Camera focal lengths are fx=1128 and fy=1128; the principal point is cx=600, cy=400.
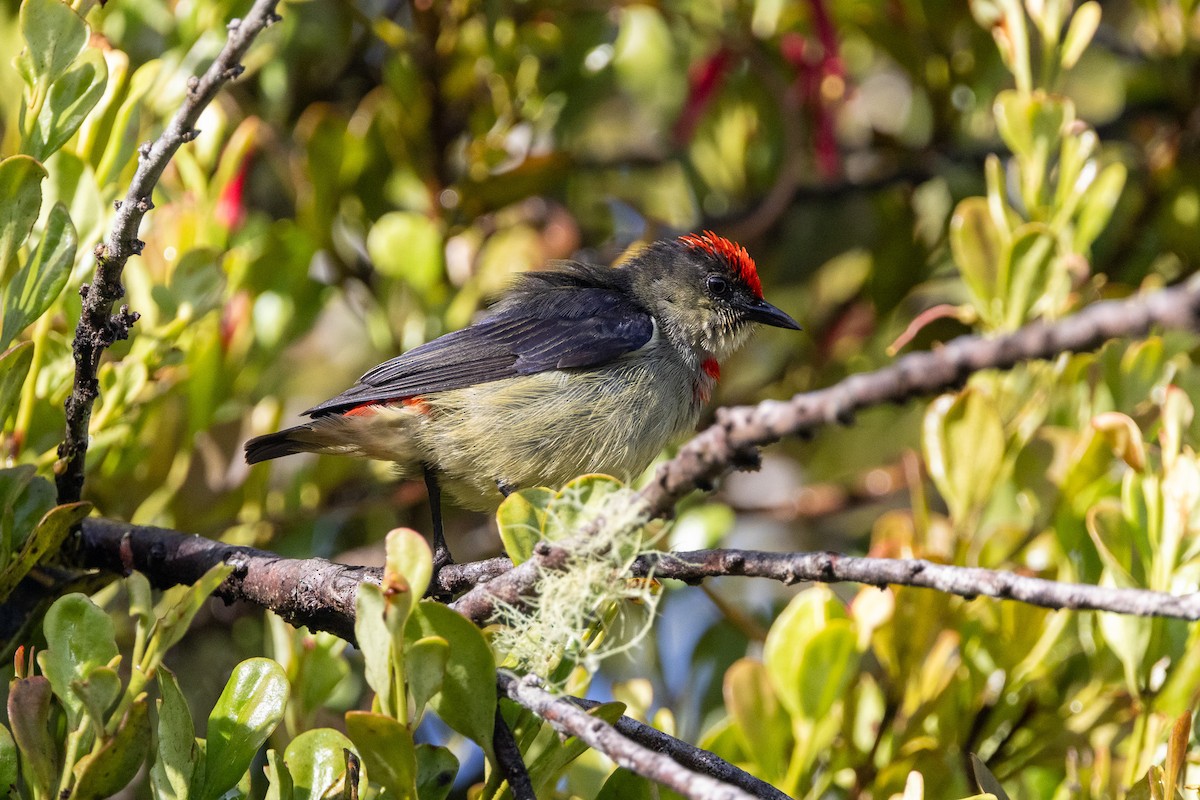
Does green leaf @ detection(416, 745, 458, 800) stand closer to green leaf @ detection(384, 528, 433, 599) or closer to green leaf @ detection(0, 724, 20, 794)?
green leaf @ detection(384, 528, 433, 599)

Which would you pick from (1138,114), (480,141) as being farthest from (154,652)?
(1138,114)

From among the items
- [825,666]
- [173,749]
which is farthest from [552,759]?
[825,666]

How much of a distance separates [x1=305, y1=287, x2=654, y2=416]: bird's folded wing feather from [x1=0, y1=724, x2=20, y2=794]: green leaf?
1.62 m

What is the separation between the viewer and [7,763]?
6.28 ft

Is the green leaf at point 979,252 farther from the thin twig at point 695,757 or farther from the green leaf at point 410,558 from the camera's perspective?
the green leaf at point 410,558

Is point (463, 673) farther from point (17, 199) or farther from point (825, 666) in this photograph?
point (17, 199)

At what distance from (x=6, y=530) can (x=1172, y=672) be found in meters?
2.49

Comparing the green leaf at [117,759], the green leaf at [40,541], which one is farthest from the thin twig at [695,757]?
the green leaf at [40,541]

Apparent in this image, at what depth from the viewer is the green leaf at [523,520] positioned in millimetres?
2025

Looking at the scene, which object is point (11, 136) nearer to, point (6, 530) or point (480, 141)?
point (6, 530)

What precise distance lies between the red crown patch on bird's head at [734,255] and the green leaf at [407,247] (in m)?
1.14

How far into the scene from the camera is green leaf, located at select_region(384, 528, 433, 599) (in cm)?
177

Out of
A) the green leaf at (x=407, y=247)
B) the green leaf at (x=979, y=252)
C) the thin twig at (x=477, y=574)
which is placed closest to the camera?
the thin twig at (x=477, y=574)

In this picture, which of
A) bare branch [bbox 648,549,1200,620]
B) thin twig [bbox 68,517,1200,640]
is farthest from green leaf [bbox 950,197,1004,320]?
bare branch [bbox 648,549,1200,620]
